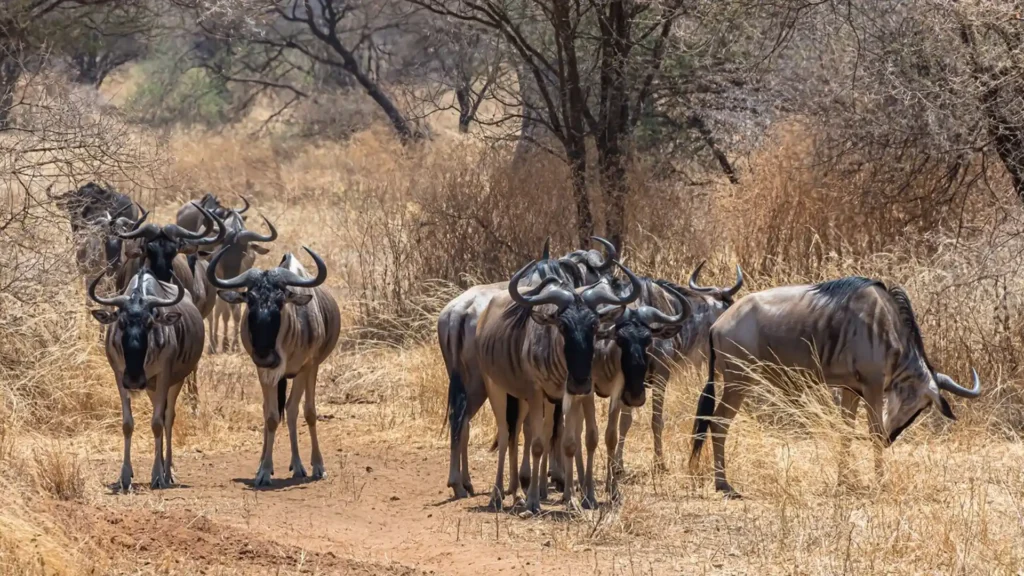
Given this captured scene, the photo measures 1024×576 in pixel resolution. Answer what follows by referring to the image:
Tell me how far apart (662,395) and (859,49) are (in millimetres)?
4146

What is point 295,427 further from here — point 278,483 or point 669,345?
point 669,345

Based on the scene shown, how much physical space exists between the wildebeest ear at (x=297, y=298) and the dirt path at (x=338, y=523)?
1221 mm

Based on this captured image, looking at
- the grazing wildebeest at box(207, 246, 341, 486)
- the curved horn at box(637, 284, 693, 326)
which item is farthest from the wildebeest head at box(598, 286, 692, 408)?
the grazing wildebeest at box(207, 246, 341, 486)

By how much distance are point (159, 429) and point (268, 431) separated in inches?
28.5

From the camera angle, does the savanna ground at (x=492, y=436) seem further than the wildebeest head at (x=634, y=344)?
No

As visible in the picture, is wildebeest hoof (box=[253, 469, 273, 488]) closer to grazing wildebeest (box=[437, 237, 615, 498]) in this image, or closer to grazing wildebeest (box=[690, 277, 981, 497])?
grazing wildebeest (box=[437, 237, 615, 498])

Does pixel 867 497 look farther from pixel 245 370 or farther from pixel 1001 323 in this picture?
pixel 245 370

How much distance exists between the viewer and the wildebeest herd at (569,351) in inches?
322

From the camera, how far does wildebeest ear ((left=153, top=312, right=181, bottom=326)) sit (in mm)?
9516

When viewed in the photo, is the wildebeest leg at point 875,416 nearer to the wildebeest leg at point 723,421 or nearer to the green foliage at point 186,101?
the wildebeest leg at point 723,421

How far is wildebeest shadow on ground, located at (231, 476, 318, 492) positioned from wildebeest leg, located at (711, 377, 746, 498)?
2.77m

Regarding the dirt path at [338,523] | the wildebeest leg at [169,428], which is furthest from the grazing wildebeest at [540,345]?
the wildebeest leg at [169,428]

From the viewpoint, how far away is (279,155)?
94.5 feet

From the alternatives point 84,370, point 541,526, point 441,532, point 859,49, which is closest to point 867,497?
point 541,526
